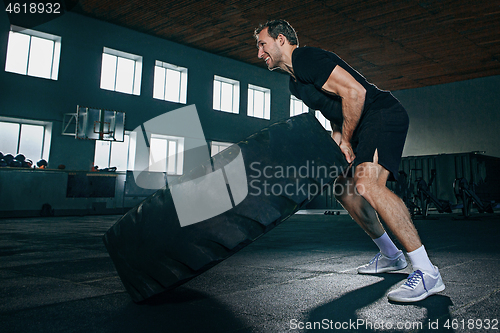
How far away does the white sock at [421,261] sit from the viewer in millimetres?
1548

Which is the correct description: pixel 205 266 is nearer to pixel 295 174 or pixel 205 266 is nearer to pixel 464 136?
pixel 295 174

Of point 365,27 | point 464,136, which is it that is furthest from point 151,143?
point 464,136

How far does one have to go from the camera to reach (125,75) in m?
10.8

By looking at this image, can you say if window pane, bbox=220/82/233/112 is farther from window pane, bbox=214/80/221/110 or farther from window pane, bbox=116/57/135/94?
window pane, bbox=116/57/135/94

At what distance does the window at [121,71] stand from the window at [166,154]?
1.57m

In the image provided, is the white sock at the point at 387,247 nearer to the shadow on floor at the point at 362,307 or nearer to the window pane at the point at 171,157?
the shadow on floor at the point at 362,307

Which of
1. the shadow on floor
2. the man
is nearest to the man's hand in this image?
the man

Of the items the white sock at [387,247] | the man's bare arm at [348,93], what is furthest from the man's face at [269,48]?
the white sock at [387,247]

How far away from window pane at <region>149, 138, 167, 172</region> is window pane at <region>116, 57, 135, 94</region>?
1.68 metres

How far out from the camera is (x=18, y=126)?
912 centimetres

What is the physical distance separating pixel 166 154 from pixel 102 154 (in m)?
1.97

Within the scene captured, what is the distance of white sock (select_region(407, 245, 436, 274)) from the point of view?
155 cm

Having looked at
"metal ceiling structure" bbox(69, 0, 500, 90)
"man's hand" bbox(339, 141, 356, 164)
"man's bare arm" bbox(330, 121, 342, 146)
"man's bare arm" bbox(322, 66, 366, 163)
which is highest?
"metal ceiling structure" bbox(69, 0, 500, 90)

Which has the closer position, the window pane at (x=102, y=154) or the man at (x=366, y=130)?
the man at (x=366, y=130)
